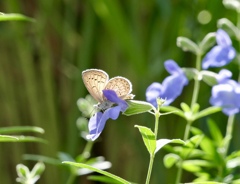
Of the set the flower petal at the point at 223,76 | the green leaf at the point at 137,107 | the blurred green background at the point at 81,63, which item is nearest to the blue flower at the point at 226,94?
the flower petal at the point at 223,76

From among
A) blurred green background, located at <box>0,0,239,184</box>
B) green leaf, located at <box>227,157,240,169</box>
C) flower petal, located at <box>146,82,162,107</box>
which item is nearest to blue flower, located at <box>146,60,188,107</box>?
flower petal, located at <box>146,82,162,107</box>

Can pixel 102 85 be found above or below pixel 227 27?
below

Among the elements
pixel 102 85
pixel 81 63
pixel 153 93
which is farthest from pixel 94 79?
pixel 81 63

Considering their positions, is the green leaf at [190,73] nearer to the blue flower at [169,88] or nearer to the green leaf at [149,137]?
the blue flower at [169,88]

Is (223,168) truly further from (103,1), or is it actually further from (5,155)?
(5,155)

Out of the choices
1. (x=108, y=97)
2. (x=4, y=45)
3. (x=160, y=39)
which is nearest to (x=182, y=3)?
(x=160, y=39)

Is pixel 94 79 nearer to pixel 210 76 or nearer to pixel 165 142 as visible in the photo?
pixel 165 142
